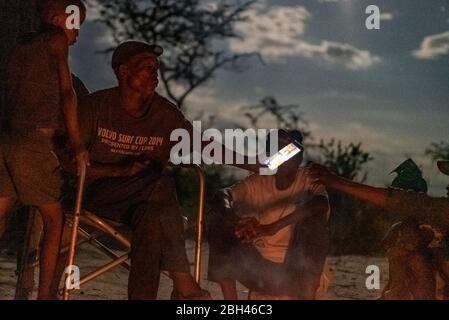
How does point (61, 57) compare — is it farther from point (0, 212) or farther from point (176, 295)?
point (176, 295)

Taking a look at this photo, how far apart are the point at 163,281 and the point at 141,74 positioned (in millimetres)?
2031

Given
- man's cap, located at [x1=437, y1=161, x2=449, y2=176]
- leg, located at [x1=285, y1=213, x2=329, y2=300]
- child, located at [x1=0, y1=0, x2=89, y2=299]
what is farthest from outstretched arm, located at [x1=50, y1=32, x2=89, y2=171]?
man's cap, located at [x1=437, y1=161, x2=449, y2=176]

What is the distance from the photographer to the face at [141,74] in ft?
14.2

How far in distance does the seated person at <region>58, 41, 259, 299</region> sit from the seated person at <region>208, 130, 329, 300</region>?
35cm

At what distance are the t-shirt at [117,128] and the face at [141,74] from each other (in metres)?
0.08

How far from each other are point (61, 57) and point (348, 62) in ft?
9.29

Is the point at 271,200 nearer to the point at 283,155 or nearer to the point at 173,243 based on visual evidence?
the point at 283,155

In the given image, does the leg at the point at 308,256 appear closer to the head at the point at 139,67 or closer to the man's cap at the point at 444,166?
the man's cap at the point at 444,166

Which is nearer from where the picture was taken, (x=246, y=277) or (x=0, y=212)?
(x=0, y=212)

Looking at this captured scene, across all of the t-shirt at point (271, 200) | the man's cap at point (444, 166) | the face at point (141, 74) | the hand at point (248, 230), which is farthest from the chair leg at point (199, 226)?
the man's cap at point (444, 166)

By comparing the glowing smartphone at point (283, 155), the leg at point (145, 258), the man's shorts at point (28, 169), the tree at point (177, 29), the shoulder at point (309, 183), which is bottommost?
the leg at point (145, 258)

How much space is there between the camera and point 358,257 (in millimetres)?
7250

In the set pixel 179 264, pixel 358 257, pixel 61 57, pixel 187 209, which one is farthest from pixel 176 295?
pixel 187 209

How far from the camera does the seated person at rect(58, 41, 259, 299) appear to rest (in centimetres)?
412
